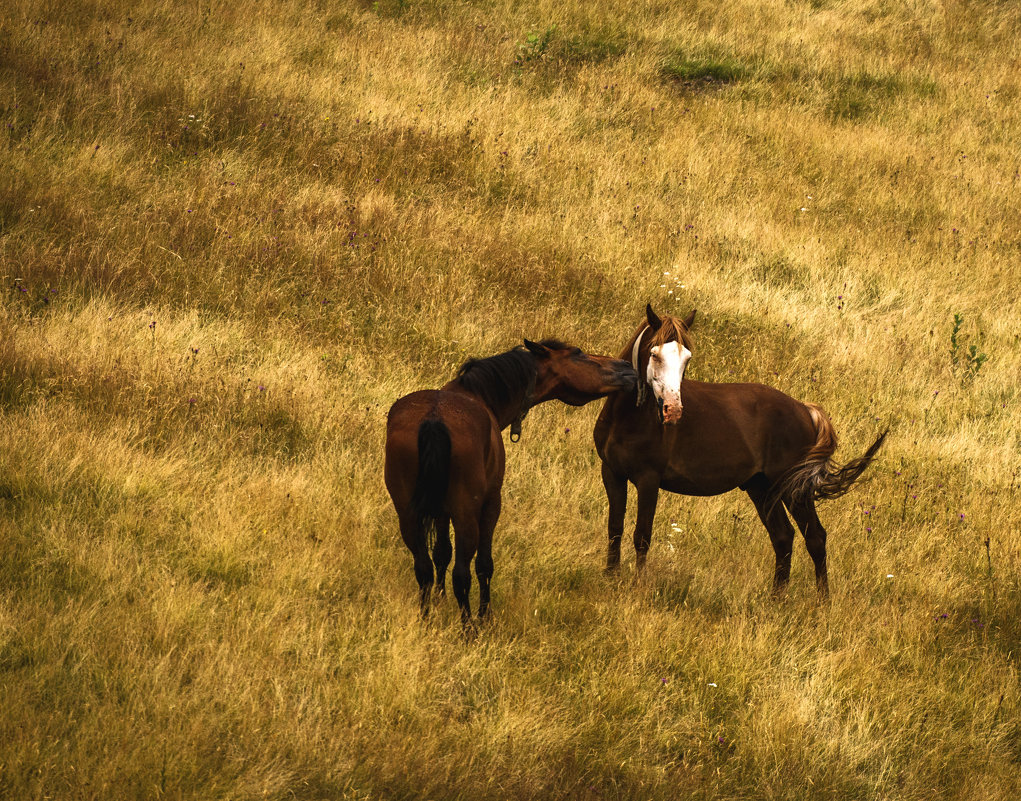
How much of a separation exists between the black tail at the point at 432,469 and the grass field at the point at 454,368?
68 centimetres

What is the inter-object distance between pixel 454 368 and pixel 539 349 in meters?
3.17

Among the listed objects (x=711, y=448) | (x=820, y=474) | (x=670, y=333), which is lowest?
(x=820, y=474)

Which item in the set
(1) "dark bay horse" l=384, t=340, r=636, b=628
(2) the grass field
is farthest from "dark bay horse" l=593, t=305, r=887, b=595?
(1) "dark bay horse" l=384, t=340, r=636, b=628

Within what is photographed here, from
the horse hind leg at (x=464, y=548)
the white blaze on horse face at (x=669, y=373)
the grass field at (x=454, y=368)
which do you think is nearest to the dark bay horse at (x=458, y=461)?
the horse hind leg at (x=464, y=548)

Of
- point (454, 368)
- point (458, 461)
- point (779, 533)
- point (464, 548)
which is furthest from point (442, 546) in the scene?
point (454, 368)

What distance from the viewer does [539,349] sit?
552cm

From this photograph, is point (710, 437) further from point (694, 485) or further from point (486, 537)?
point (486, 537)

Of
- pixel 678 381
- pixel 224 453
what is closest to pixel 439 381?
pixel 224 453

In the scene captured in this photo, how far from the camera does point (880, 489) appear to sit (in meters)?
7.87

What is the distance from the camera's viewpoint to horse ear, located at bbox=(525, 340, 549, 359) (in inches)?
216

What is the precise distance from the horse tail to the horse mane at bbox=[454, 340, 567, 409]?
6.39ft

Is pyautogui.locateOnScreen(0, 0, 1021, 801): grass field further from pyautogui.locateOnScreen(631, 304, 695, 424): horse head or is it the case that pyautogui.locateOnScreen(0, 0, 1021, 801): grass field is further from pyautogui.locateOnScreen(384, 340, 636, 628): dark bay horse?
pyautogui.locateOnScreen(631, 304, 695, 424): horse head

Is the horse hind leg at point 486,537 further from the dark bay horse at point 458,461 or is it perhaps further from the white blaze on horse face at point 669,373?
the white blaze on horse face at point 669,373

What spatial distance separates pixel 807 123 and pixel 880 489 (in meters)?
8.87
